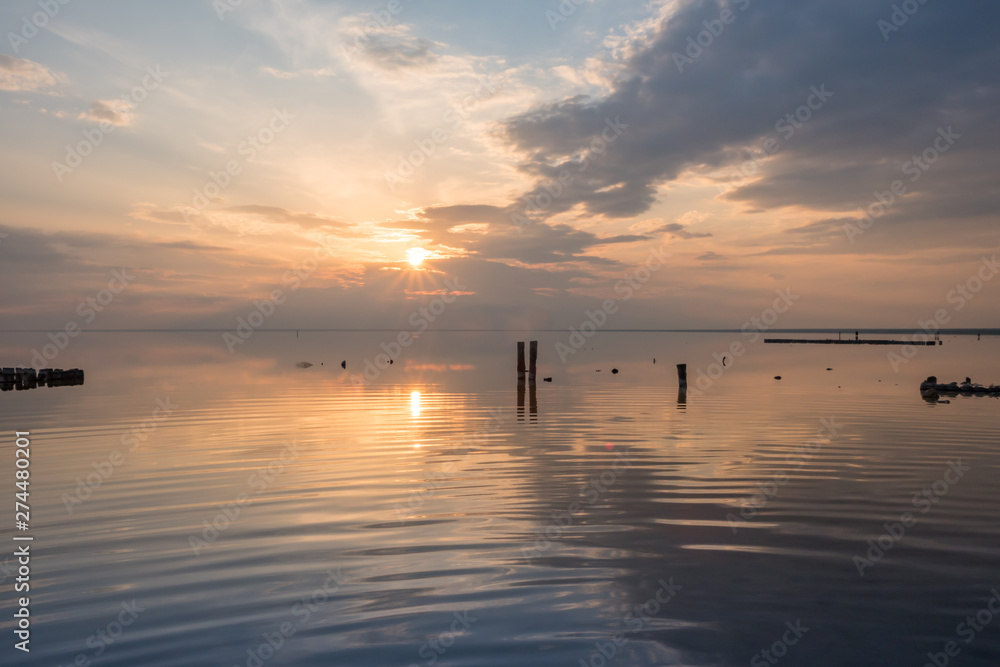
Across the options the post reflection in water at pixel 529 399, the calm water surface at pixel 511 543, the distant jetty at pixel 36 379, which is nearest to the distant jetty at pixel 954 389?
the calm water surface at pixel 511 543

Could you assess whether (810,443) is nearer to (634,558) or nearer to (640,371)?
(634,558)

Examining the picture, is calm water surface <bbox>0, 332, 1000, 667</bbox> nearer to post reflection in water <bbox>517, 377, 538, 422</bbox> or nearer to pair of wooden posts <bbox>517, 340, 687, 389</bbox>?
post reflection in water <bbox>517, 377, 538, 422</bbox>

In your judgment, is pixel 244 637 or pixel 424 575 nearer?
pixel 244 637

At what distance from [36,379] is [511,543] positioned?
44.4 metres

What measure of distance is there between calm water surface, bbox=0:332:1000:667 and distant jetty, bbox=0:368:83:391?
1937 centimetres

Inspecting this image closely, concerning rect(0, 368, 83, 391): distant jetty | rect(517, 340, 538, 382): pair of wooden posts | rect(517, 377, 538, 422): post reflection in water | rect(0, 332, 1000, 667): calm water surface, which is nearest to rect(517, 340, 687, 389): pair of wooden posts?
rect(517, 340, 538, 382): pair of wooden posts

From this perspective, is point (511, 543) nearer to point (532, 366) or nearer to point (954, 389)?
point (532, 366)

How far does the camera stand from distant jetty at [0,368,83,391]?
4047cm

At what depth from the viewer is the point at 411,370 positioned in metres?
58.7

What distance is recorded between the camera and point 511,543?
10.8 meters

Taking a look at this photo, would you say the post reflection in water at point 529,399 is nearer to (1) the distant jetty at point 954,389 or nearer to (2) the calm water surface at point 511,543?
(2) the calm water surface at point 511,543

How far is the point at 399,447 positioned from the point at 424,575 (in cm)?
1152

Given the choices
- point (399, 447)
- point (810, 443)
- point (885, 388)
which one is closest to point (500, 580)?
point (399, 447)

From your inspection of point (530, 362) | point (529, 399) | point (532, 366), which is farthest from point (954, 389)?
point (530, 362)
